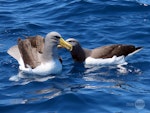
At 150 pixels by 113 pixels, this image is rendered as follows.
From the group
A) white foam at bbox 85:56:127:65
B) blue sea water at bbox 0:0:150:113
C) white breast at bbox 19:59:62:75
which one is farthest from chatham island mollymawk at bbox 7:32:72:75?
white foam at bbox 85:56:127:65

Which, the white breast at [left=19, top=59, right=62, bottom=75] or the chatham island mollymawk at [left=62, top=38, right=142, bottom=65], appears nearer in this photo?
the white breast at [left=19, top=59, right=62, bottom=75]

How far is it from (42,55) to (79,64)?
56.3 inches

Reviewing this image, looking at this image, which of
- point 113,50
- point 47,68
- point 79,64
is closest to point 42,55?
point 47,68

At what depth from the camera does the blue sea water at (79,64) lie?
1078cm

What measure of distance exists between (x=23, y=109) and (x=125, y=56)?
460 centimetres

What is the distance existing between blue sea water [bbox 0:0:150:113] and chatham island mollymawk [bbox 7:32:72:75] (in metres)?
0.21

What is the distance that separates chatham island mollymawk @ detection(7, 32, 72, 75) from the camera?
42.8 ft

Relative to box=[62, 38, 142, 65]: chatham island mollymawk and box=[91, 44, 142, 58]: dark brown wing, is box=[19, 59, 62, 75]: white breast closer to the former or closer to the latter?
box=[62, 38, 142, 65]: chatham island mollymawk

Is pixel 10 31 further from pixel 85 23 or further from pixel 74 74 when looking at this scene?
pixel 74 74

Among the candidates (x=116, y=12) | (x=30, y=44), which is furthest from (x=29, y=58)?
(x=116, y=12)

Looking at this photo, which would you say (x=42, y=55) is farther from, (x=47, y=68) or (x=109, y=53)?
(x=109, y=53)

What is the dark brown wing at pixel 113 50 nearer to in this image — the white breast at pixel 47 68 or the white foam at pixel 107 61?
the white foam at pixel 107 61

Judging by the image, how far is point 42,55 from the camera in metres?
13.3

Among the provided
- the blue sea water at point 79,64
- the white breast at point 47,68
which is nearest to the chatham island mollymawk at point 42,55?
the white breast at point 47,68
